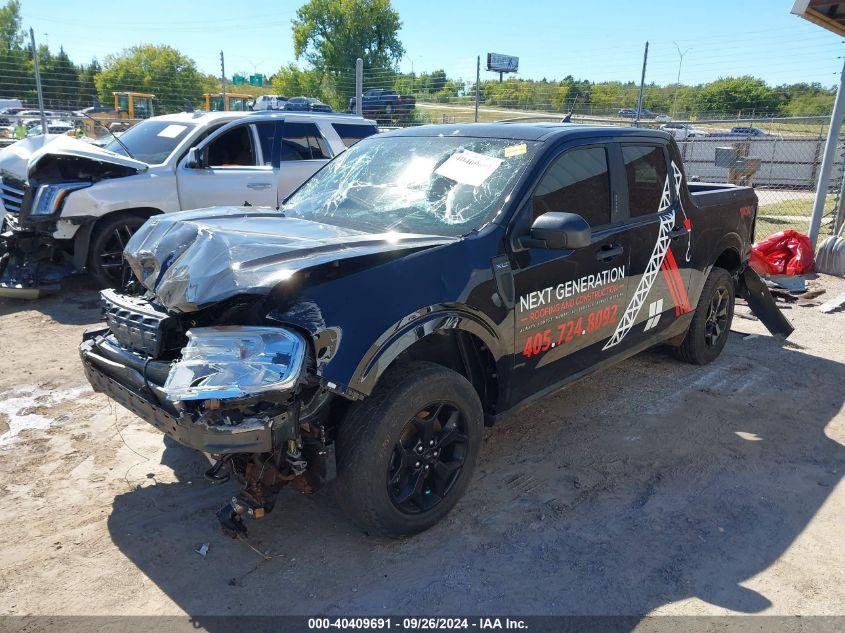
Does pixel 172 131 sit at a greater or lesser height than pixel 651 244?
greater

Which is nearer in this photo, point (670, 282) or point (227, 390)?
point (227, 390)

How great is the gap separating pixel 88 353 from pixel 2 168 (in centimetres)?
494

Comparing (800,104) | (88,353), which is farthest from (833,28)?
(800,104)

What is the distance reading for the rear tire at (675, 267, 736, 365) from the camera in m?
5.29

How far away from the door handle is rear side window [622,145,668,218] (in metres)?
0.34

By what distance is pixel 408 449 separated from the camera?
3018 millimetres

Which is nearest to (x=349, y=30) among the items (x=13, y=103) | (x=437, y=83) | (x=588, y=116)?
(x=13, y=103)

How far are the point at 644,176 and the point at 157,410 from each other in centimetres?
339

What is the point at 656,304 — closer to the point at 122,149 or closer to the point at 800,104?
the point at 122,149

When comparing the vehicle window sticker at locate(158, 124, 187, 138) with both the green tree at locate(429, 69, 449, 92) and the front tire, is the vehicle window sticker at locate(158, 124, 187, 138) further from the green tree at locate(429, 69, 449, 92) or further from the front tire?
the green tree at locate(429, 69, 449, 92)

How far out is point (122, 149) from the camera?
7.63 m

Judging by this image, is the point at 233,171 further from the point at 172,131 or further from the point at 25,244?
the point at 25,244

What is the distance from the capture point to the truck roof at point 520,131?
3756mm

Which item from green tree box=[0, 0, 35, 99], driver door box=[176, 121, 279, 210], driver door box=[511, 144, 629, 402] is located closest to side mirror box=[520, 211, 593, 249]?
driver door box=[511, 144, 629, 402]
